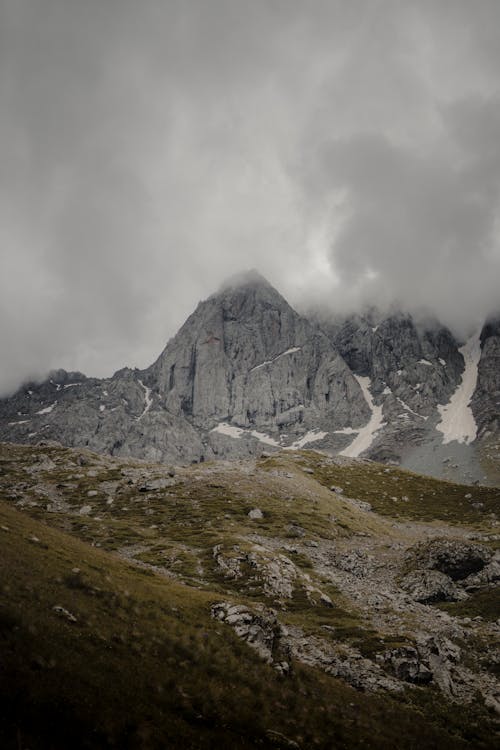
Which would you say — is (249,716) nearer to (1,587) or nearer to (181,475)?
(1,587)

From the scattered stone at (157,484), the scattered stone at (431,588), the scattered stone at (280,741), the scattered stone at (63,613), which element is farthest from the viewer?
the scattered stone at (157,484)

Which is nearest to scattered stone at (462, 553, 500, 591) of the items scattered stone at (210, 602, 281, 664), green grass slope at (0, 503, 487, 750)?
green grass slope at (0, 503, 487, 750)

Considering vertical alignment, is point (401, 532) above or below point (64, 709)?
below

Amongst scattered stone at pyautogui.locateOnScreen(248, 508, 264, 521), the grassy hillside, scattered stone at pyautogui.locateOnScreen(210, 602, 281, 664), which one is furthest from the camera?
scattered stone at pyautogui.locateOnScreen(248, 508, 264, 521)

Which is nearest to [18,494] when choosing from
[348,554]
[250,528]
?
[250,528]

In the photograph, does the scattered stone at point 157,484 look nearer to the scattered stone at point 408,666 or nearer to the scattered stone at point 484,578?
the scattered stone at point 484,578

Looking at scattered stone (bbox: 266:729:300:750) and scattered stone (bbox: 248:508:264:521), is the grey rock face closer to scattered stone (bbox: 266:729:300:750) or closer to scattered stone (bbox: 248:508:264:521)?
scattered stone (bbox: 248:508:264:521)

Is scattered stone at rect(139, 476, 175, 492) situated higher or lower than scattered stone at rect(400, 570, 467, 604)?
higher

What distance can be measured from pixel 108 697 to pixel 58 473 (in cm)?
10024

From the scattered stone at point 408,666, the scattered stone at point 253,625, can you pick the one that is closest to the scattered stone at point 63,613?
the scattered stone at point 253,625

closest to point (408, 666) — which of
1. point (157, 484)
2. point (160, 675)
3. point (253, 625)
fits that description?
point (253, 625)

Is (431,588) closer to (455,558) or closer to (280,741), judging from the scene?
(455,558)

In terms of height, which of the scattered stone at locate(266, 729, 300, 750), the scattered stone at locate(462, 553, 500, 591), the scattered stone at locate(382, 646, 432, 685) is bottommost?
the scattered stone at locate(462, 553, 500, 591)

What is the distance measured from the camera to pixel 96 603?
24141mm
